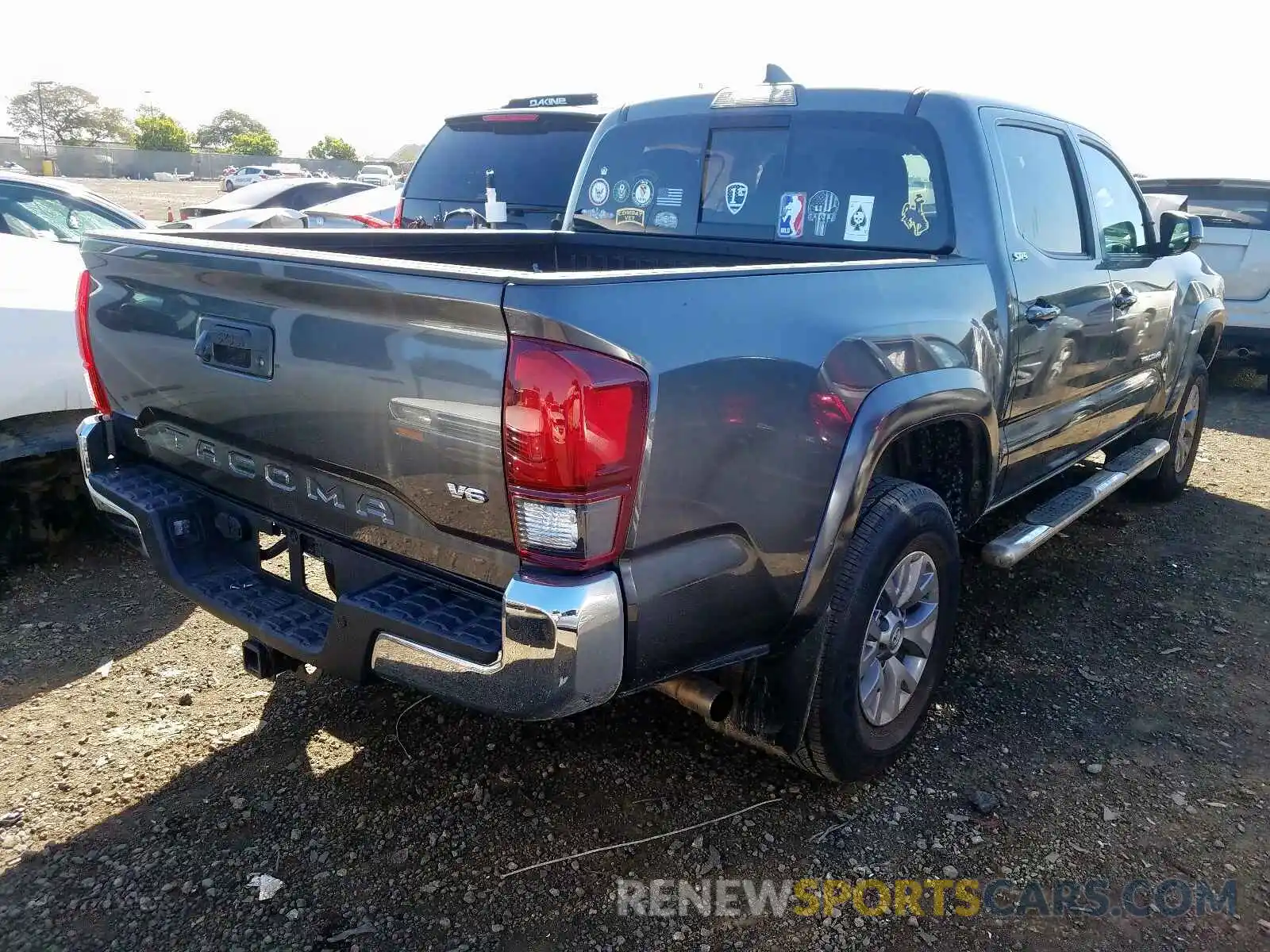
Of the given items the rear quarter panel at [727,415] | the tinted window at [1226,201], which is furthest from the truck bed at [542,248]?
the tinted window at [1226,201]

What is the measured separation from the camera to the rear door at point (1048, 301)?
10.8 feet

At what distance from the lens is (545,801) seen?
2.81 meters

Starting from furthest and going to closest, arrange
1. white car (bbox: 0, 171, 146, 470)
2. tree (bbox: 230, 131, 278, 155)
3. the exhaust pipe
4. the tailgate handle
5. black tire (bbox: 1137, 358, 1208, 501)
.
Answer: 1. tree (bbox: 230, 131, 278, 155)
2. black tire (bbox: 1137, 358, 1208, 501)
3. white car (bbox: 0, 171, 146, 470)
4. the exhaust pipe
5. the tailgate handle

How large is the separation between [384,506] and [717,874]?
1.31 metres

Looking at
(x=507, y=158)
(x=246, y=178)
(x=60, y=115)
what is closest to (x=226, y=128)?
(x=60, y=115)

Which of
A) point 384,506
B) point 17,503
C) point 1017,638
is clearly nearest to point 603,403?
point 384,506

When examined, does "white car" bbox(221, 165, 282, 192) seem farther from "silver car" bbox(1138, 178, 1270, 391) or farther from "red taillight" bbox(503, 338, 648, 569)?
"red taillight" bbox(503, 338, 648, 569)

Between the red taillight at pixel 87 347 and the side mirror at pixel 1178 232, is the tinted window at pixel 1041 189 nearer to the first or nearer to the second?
the side mirror at pixel 1178 232

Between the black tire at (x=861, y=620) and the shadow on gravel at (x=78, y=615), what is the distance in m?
2.62

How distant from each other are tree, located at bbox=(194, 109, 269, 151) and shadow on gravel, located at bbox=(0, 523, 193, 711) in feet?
330

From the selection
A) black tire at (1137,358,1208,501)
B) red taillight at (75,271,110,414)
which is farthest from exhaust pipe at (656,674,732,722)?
black tire at (1137,358,1208,501)

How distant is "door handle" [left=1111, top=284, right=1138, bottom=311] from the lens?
4008 millimetres

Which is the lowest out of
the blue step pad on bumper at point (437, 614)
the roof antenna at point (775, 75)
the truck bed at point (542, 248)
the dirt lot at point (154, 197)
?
the dirt lot at point (154, 197)

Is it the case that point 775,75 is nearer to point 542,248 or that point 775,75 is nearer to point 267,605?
point 542,248
